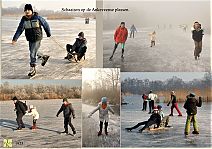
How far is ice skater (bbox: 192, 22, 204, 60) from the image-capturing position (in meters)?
2.22

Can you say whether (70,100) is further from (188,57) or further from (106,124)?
(188,57)

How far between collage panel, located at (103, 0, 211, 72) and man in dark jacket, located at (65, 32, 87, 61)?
0.40 ft

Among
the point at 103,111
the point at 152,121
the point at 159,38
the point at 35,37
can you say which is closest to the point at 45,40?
the point at 35,37

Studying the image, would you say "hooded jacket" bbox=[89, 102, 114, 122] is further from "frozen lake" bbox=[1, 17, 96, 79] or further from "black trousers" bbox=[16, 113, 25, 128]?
"black trousers" bbox=[16, 113, 25, 128]

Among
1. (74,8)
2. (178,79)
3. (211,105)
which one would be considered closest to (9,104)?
(74,8)

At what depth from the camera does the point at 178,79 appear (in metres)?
2.22

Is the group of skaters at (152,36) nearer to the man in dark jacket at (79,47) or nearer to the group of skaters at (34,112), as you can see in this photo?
the man in dark jacket at (79,47)

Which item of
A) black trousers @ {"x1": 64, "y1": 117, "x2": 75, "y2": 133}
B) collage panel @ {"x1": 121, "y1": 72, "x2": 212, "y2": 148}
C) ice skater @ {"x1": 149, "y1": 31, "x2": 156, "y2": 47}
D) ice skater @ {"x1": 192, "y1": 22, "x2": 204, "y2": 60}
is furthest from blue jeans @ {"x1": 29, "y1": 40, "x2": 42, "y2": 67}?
ice skater @ {"x1": 192, "y1": 22, "x2": 204, "y2": 60}

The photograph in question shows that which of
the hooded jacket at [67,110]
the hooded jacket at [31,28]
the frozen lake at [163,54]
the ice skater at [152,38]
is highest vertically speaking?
the hooded jacket at [31,28]

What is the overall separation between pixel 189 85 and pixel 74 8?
807 mm

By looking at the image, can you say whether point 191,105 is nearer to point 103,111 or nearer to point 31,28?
point 103,111

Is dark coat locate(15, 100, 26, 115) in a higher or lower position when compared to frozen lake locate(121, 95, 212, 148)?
higher

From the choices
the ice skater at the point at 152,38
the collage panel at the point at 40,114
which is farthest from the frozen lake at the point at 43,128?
the ice skater at the point at 152,38

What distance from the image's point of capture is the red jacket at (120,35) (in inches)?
87.3
